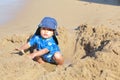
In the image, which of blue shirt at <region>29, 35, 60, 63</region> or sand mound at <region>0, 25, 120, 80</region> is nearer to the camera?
sand mound at <region>0, 25, 120, 80</region>

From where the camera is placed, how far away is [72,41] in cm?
585

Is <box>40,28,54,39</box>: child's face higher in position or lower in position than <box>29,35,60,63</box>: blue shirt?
higher

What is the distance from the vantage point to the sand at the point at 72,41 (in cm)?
376

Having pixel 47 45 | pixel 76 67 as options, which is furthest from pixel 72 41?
pixel 76 67

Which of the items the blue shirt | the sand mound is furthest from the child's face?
the sand mound

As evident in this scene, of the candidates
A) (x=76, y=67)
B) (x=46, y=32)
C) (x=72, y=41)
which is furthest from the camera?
(x=72, y=41)

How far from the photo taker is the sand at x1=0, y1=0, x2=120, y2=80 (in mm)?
3760

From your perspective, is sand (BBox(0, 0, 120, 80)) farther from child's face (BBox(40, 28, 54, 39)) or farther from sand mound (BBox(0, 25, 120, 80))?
child's face (BBox(40, 28, 54, 39))

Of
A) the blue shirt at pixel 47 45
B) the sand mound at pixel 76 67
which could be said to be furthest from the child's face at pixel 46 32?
the sand mound at pixel 76 67

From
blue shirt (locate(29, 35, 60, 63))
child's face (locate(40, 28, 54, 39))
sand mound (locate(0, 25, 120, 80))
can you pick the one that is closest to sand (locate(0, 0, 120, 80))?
sand mound (locate(0, 25, 120, 80))

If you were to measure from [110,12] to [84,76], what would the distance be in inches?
160

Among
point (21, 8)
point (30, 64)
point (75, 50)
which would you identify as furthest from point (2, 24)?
point (30, 64)

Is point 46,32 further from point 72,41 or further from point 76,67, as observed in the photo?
point 76,67

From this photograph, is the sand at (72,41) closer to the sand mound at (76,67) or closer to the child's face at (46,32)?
the sand mound at (76,67)
